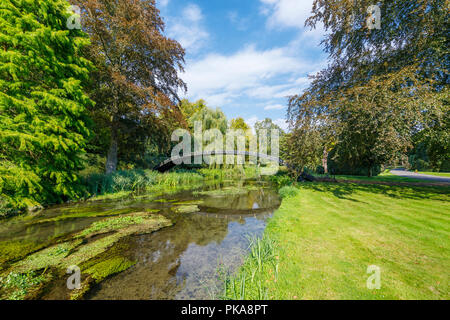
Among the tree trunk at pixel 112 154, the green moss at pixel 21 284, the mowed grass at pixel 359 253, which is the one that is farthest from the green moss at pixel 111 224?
the tree trunk at pixel 112 154

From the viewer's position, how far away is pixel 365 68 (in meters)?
8.37

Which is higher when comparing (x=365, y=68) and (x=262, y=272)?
(x=365, y=68)

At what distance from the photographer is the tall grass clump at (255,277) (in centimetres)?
237

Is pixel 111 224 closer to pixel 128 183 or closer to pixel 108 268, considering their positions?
pixel 108 268

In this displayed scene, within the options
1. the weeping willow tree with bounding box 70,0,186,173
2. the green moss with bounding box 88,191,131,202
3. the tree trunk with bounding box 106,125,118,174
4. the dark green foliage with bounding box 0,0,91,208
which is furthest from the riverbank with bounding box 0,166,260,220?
the weeping willow tree with bounding box 70,0,186,173

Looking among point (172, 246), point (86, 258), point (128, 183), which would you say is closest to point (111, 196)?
point (128, 183)

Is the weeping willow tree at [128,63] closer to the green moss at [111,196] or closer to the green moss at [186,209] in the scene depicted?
the green moss at [111,196]

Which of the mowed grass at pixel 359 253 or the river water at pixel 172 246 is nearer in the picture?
the mowed grass at pixel 359 253

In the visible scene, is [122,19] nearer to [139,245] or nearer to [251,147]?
[139,245]

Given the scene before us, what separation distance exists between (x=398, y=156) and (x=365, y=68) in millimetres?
4894

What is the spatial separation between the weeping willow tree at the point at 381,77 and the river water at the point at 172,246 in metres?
5.12

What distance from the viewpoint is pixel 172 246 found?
4223mm

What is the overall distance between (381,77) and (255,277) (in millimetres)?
8898
